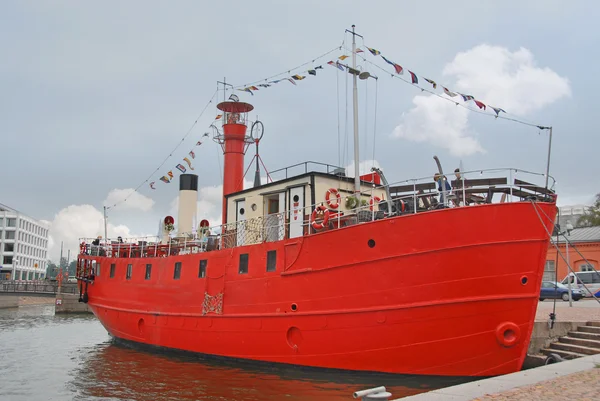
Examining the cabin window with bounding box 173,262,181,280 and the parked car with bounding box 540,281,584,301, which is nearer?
the cabin window with bounding box 173,262,181,280

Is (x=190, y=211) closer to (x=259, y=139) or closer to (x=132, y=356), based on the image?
(x=259, y=139)

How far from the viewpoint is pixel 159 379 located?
43.6ft

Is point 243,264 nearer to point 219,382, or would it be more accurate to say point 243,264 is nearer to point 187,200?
point 219,382

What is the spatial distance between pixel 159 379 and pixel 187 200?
10.1 m

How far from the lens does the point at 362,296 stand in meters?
11.0

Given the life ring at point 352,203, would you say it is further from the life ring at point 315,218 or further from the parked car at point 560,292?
the parked car at point 560,292

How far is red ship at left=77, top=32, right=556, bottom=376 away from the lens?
9.98 m

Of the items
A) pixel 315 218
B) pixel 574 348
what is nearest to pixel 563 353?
pixel 574 348

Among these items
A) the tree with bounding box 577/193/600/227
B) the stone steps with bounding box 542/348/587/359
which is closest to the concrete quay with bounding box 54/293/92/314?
the stone steps with bounding box 542/348/587/359

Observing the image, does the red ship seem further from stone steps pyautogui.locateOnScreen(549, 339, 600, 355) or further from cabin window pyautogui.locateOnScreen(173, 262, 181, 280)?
stone steps pyautogui.locateOnScreen(549, 339, 600, 355)

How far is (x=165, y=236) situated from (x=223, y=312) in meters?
8.61

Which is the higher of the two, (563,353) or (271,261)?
(271,261)

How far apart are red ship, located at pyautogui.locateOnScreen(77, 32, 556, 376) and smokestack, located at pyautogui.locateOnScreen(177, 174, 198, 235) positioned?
18.3 ft

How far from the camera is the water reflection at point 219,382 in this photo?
10594 mm
